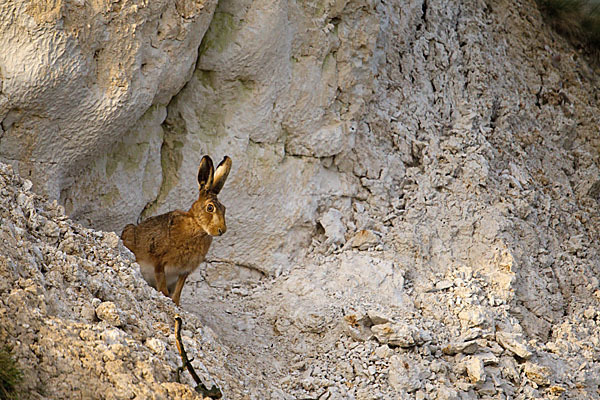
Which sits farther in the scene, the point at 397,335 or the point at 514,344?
the point at 514,344

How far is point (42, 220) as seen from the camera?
5.57 meters

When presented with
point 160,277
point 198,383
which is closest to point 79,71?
point 160,277

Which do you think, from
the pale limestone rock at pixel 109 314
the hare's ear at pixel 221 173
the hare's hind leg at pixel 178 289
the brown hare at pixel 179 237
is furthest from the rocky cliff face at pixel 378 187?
the pale limestone rock at pixel 109 314

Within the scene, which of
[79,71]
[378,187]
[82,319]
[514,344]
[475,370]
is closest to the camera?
[82,319]

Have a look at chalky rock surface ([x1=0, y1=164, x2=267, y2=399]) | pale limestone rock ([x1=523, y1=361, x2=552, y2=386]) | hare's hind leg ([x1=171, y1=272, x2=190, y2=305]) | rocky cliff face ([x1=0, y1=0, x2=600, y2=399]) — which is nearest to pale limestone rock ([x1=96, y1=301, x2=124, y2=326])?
chalky rock surface ([x1=0, y1=164, x2=267, y2=399])

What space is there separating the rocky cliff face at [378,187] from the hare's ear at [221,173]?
73cm

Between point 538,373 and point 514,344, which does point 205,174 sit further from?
point 538,373

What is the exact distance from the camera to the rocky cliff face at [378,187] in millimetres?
6797

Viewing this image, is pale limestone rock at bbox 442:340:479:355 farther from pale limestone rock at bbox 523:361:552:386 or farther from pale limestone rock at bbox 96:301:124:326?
pale limestone rock at bbox 96:301:124:326

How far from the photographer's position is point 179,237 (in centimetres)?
712

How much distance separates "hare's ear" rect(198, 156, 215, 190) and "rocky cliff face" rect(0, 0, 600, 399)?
2.05ft

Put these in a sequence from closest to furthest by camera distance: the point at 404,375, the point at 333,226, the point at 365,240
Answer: the point at 404,375, the point at 365,240, the point at 333,226

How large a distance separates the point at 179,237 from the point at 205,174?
1.88 ft

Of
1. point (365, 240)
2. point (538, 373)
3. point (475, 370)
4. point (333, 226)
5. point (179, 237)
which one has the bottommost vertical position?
point (179, 237)
